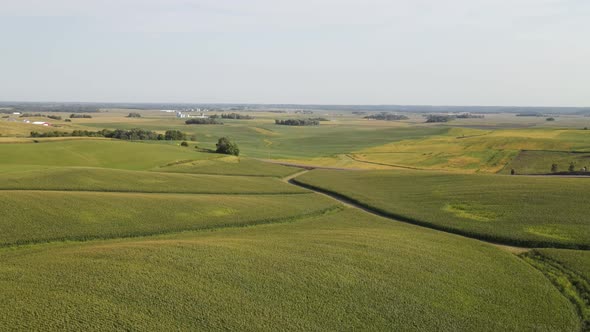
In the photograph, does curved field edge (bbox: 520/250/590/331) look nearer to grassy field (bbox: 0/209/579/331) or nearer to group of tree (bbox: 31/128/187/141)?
grassy field (bbox: 0/209/579/331)

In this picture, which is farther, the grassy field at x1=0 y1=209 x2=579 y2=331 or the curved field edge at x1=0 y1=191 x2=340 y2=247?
the curved field edge at x1=0 y1=191 x2=340 y2=247

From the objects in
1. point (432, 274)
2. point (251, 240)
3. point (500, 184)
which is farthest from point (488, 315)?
point (500, 184)

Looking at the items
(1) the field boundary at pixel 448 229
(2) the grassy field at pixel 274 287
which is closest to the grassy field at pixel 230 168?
(1) the field boundary at pixel 448 229

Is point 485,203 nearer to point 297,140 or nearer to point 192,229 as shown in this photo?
point 192,229

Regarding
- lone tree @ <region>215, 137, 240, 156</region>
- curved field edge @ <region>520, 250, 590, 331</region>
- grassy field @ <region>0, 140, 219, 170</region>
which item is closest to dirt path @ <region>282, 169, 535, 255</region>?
curved field edge @ <region>520, 250, 590, 331</region>

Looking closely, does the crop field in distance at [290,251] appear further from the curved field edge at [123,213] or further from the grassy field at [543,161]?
the grassy field at [543,161]

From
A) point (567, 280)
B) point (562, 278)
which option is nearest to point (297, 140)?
point (562, 278)
